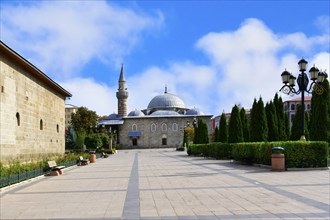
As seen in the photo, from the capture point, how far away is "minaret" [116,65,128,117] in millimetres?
83812

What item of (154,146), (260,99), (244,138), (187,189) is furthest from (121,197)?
(154,146)

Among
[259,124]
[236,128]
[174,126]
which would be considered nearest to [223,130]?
[236,128]

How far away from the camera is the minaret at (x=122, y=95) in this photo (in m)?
83.8

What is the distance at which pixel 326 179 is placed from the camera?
11.8 metres

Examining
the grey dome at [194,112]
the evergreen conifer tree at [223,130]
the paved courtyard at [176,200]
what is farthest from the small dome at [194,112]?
the paved courtyard at [176,200]

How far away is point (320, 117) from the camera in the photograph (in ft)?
65.7

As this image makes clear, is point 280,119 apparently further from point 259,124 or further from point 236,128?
point 259,124

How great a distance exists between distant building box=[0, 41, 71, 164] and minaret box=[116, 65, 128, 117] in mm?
57478

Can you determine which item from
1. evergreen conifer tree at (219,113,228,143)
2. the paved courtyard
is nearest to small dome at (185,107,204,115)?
evergreen conifer tree at (219,113,228,143)

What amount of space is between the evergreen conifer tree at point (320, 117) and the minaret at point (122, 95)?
6571 cm

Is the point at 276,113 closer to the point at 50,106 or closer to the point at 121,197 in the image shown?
the point at 50,106

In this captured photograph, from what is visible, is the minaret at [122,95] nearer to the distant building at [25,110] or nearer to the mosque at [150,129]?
the mosque at [150,129]

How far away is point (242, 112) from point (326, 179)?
1546cm

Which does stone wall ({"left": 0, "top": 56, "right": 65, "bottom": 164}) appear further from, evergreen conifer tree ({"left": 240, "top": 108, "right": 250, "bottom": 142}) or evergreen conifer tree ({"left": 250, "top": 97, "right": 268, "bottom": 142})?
evergreen conifer tree ({"left": 240, "top": 108, "right": 250, "bottom": 142})
